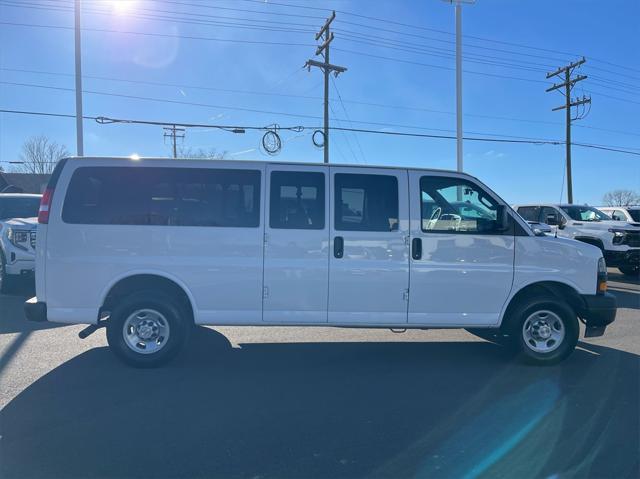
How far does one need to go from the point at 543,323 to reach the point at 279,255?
3082 millimetres

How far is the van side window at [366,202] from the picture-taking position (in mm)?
5109

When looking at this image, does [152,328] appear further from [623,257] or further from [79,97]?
[79,97]

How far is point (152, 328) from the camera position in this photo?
5.10m

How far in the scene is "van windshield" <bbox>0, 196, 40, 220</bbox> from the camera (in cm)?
979

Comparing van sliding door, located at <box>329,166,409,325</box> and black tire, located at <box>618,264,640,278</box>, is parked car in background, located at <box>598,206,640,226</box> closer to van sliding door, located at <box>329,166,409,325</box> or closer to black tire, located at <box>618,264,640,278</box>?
black tire, located at <box>618,264,640,278</box>

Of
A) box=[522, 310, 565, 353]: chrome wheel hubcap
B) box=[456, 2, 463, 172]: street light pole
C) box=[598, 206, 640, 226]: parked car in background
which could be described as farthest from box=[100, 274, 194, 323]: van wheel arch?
box=[598, 206, 640, 226]: parked car in background

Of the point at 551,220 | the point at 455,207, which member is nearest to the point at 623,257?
the point at 551,220

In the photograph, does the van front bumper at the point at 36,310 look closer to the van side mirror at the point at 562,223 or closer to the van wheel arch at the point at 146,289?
the van wheel arch at the point at 146,289

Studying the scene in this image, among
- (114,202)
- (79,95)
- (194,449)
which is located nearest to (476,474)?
(194,449)

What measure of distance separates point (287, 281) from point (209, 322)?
0.96 meters

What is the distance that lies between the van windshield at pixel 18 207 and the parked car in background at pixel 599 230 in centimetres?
1122

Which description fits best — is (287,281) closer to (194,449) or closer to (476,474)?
(194,449)

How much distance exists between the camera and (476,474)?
3.13 m

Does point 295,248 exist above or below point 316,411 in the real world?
above
